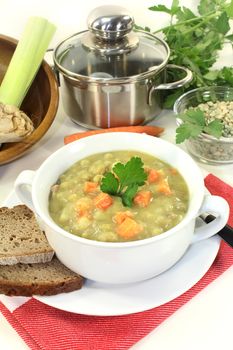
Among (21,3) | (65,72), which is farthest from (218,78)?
(21,3)

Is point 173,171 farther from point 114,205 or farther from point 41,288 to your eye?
point 41,288

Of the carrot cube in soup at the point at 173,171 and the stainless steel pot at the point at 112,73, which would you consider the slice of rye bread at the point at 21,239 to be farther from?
the stainless steel pot at the point at 112,73

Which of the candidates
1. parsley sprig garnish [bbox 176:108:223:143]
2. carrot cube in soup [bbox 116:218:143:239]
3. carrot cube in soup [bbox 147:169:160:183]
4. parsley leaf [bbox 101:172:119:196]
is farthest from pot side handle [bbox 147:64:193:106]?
carrot cube in soup [bbox 116:218:143:239]

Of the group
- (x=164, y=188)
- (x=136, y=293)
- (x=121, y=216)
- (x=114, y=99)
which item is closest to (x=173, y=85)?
(x=114, y=99)

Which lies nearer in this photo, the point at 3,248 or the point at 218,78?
the point at 3,248

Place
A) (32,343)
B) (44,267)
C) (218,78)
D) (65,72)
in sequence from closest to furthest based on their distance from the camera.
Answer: (32,343)
(44,267)
(65,72)
(218,78)

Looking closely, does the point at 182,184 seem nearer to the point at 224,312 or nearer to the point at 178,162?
the point at 178,162
